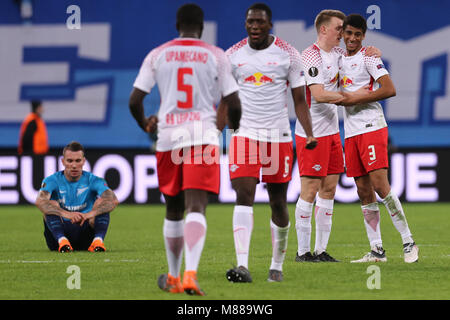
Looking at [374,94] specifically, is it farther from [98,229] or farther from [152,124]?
[98,229]

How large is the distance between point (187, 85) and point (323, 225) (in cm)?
303

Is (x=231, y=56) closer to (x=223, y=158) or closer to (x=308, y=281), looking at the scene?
(x=308, y=281)

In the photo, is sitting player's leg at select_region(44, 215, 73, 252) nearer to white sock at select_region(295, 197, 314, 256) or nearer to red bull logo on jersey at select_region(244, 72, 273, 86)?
white sock at select_region(295, 197, 314, 256)

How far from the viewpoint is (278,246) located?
6871 millimetres

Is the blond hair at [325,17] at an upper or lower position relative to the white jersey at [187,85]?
upper

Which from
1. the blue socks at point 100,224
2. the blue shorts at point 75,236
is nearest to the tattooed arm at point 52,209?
the blue shorts at point 75,236

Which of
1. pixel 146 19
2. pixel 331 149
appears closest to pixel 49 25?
pixel 146 19

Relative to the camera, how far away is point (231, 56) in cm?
721

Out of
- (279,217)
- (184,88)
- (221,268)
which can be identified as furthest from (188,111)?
(221,268)

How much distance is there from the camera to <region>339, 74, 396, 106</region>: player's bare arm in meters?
8.15

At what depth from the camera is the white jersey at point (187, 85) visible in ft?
19.7

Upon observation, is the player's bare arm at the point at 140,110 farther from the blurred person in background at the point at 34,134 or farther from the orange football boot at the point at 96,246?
the blurred person in background at the point at 34,134
